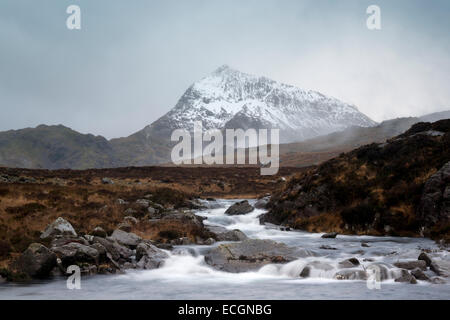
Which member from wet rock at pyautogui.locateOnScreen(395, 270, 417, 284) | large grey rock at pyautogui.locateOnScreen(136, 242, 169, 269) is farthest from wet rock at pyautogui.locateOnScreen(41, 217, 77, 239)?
wet rock at pyautogui.locateOnScreen(395, 270, 417, 284)

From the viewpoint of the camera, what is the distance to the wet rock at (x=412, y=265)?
1394cm

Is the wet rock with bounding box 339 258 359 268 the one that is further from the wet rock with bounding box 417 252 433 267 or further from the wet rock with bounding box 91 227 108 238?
the wet rock with bounding box 91 227 108 238

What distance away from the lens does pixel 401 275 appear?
43.5 feet

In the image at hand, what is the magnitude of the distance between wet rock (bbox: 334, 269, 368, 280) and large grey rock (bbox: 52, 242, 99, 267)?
10.0 meters

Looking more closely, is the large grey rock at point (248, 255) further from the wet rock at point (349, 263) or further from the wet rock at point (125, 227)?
the wet rock at point (125, 227)

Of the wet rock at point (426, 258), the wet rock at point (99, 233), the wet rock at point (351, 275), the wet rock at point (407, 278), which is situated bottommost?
the wet rock at point (351, 275)

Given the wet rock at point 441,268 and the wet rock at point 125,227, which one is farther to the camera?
the wet rock at point 125,227

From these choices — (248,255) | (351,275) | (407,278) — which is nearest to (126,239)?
(248,255)

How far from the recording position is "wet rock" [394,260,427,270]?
13935 mm

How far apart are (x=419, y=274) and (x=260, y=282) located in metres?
5.84

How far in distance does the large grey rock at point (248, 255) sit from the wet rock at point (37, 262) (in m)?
6.80

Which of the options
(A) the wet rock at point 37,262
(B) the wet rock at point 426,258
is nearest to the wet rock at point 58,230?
(A) the wet rock at point 37,262

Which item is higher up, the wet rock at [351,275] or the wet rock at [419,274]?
the wet rock at [419,274]
